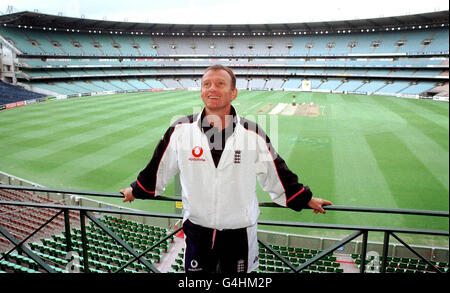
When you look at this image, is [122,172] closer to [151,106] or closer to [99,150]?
[99,150]

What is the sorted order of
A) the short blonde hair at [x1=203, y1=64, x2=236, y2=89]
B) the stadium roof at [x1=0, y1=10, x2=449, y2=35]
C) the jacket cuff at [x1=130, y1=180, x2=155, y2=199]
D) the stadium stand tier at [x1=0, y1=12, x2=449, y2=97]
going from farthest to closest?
the stadium roof at [x1=0, y1=10, x2=449, y2=35] → the stadium stand tier at [x1=0, y1=12, x2=449, y2=97] → the jacket cuff at [x1=130, y1=180, x2=155, y2=199] → the short blonde hair at [x1=203, y1=64, x2=236, y2=89]

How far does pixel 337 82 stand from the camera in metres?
48.8

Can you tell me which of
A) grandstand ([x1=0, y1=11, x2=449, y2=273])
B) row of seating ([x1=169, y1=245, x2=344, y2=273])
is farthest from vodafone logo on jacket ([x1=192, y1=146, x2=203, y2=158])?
grandstand ([x1=0, y1=11, x2=449, y2=273])

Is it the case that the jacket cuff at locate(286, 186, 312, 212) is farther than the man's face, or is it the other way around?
the jacket cuff at locate(286, 186, 312, 212)

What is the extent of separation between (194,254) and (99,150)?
15.7 m

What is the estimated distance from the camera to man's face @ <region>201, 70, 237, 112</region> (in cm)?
211

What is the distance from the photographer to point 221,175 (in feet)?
6.91

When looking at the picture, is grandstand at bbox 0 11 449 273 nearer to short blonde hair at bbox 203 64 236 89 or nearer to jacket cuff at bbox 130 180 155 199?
jacket cuff at bbox 130 180 155 199

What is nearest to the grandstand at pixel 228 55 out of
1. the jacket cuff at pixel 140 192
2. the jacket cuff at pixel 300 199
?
the jacket cuff at pixel 140 192

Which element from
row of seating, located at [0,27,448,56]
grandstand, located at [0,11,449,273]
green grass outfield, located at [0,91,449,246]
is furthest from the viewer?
row of seating, located at [0,27,448,56]

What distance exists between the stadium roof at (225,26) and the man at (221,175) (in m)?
43.7

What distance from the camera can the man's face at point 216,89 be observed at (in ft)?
6.93

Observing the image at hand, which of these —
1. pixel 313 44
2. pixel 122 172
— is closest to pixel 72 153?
pixel 122 172
